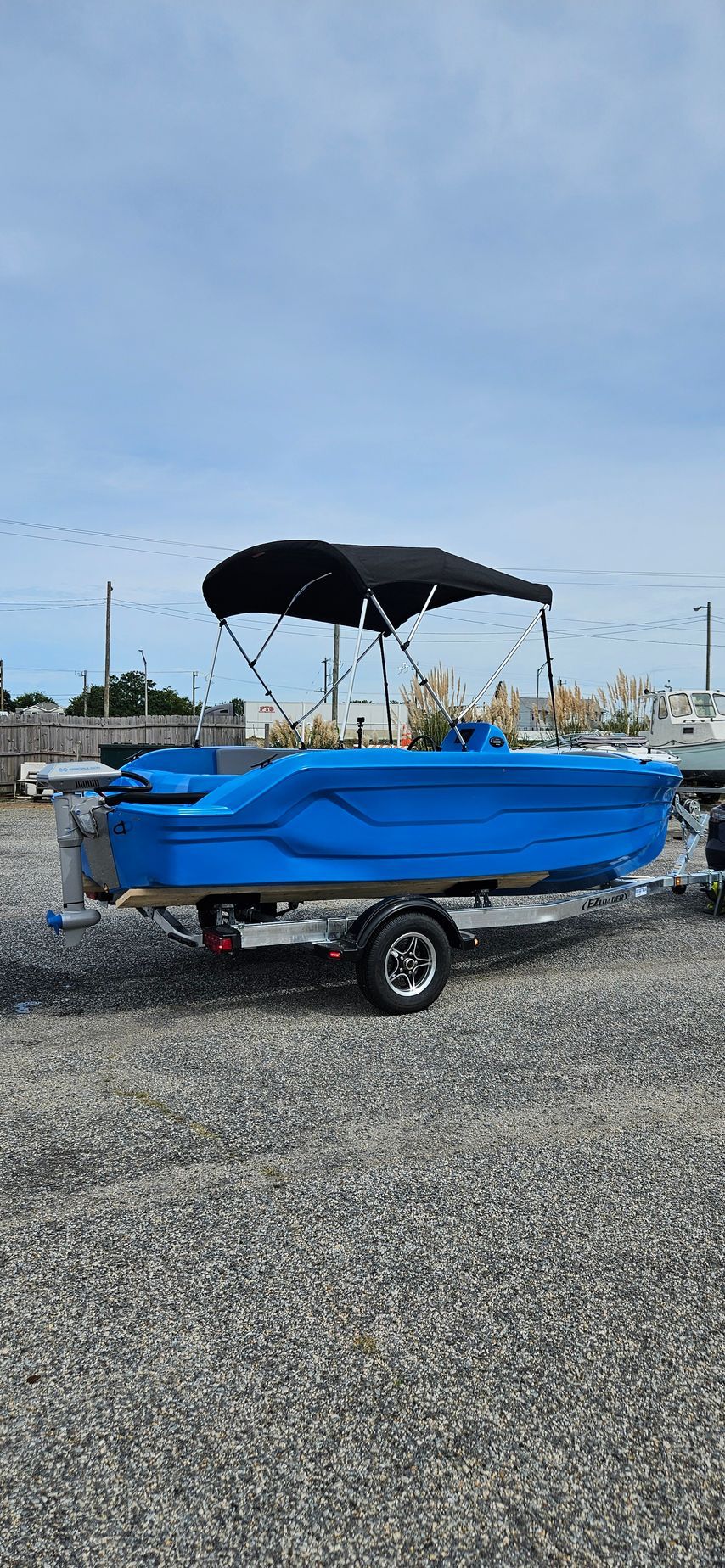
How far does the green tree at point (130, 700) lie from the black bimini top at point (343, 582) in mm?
76038

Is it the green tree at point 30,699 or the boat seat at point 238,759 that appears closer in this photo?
the boat seat at point 238,759

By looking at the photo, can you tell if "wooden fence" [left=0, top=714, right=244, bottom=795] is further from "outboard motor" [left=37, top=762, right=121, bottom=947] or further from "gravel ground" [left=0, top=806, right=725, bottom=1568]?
"gravel ground" [left=0, top=806, right=725, bottom=1568]

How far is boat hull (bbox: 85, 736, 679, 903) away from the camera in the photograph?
15.2 ft

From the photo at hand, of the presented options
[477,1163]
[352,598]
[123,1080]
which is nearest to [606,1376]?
[477,1163]

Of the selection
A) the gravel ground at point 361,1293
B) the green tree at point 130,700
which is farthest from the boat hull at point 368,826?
the green tree at point 130,700

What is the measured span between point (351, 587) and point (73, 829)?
2.65m

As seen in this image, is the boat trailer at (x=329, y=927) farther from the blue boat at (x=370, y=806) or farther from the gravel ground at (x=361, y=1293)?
the gravel ground at (x=361, y=1293)

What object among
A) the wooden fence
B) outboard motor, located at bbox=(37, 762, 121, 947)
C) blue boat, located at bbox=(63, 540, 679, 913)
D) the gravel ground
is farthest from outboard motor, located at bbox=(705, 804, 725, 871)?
the wooden fence

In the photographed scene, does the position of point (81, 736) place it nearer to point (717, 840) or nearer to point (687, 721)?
point (687, 721)

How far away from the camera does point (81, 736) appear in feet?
76.1

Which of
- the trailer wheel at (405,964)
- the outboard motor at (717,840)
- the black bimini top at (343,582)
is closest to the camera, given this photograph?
the trailer wheel at (405,964)

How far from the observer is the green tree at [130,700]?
8494 centimetres

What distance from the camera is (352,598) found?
22.3ft

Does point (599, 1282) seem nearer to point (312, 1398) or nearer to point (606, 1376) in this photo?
point (606, 1376)
